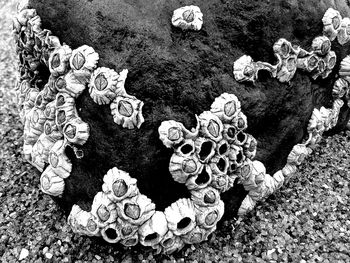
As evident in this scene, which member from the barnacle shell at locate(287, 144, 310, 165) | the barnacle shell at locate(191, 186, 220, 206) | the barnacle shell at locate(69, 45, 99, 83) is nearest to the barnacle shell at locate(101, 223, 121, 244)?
the barnacle shell at locate(191, 186, 220, 206)

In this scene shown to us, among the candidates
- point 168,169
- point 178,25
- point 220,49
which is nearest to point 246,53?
point 220,49

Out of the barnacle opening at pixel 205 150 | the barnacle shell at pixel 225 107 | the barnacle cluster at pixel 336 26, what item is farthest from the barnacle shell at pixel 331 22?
the barnacle opening at pixel 205 150

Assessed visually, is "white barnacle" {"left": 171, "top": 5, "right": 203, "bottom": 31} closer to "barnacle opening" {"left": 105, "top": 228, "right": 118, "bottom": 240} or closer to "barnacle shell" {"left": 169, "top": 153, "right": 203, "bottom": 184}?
"barnacle shell" {"left": 169, "top": 153, "right": 203, "bottom": 184}

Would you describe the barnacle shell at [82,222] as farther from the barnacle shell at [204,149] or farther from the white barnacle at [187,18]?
the white barnacle at [187,18]

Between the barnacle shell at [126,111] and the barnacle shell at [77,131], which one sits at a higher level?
the barnacle shell at [126,111]

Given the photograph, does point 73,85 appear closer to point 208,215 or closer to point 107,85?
point 107,85

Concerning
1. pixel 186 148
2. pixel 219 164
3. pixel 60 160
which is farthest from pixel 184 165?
pixel 60 160

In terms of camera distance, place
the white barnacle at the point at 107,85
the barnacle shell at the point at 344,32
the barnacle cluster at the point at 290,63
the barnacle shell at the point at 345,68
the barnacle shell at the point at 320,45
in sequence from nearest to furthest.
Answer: the white barnacle at the point at 107,85, the barnacle cluster at the point at 290,63, the barnacle shell at the point at 320,45, the barnacle shell at the point at 344,32, the barnacle shell at the point at 345,68

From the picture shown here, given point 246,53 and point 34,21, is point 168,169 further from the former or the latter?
point 34,21
